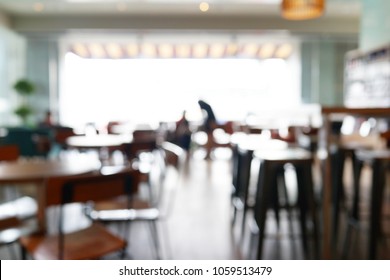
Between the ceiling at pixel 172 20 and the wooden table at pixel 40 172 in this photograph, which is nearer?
the wooden table at pixel 40 172

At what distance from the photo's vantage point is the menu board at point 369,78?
5215mm

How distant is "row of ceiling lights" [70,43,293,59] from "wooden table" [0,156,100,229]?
7.32m

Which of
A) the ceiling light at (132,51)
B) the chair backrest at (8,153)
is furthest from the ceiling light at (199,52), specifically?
the chair backrest at (8,153)

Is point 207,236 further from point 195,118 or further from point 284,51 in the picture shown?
point 284,51

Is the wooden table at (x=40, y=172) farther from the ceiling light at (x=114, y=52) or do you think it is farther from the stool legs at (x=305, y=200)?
the ceiling light at (x=114, y=52)

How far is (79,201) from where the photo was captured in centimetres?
155

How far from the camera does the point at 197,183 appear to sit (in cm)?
518

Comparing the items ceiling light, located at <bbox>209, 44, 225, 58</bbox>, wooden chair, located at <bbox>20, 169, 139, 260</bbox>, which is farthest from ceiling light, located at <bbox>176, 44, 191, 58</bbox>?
wooden chair, located at <bbox>20, 169, 139, 260</bbox>

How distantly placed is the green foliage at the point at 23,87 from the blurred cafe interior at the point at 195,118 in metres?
0.04

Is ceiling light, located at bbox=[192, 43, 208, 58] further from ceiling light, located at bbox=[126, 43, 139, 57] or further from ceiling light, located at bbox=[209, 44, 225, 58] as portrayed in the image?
ceiling light, located at bbox=[126, 43, 139, 57]

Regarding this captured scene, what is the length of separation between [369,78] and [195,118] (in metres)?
3.37

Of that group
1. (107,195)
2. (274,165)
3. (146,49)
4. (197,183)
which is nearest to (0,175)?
(107,195)

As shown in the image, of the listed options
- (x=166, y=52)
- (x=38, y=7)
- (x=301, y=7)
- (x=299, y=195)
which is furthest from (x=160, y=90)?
(x=299, y=195)
